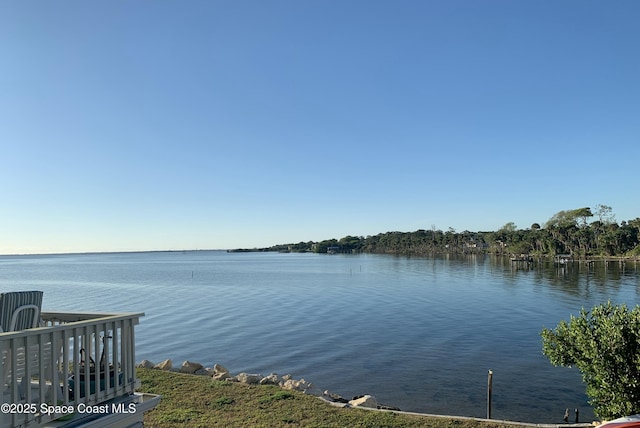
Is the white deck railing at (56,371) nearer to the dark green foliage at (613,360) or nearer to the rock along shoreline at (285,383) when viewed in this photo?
the rock along shoreline at (285,383)

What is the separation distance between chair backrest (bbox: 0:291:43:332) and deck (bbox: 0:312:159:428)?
363 mm

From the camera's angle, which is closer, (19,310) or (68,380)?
(19,310)

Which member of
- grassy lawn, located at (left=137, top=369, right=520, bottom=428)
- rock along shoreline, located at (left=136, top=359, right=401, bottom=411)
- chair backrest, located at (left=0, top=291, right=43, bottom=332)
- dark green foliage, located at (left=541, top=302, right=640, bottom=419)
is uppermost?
chair backrest, located at (left=0, top=291, right=43, bottom=332)

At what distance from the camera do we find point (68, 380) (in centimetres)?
505

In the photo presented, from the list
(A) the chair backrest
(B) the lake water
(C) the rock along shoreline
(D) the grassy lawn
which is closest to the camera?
(A) the chair backrest

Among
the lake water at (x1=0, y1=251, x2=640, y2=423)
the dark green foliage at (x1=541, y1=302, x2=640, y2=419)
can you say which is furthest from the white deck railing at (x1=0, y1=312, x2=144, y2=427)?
the lake water at (x1=0, y1=251, x2=640, y2=423)

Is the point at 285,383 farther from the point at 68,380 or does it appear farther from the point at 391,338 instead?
the point at 391,338

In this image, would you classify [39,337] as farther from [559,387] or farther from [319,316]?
[319,316]

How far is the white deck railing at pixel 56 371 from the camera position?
421 centimetres

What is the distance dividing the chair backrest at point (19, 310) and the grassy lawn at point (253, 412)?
3.27m

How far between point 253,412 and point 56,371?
15.3 feet

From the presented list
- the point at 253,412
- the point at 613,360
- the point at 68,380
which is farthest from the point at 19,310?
the point at 613,360

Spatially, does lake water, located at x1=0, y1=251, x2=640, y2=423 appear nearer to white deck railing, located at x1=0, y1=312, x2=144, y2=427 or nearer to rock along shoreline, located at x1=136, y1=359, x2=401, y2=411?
rock along shoreline, located at x1=136, y1=359, x2=401, y2=411

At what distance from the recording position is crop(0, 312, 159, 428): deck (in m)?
4.23
